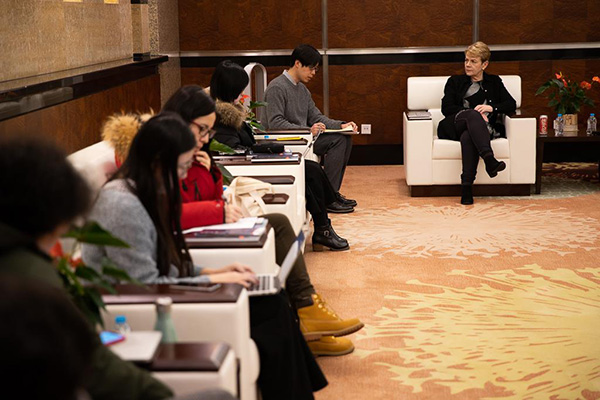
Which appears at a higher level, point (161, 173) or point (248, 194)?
point (161, 173)

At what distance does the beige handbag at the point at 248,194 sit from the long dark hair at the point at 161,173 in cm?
110

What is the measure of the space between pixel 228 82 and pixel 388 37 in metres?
4.16

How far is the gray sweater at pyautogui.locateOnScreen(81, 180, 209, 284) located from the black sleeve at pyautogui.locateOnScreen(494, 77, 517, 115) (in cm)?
504

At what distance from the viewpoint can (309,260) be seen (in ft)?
17.6

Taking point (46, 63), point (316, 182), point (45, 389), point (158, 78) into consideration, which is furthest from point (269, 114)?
point (45, 389)

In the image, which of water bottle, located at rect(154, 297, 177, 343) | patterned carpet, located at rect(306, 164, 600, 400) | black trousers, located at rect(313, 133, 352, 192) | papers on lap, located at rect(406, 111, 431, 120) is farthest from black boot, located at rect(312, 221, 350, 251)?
water bottle, located at rect(154, 297, 177, 343)

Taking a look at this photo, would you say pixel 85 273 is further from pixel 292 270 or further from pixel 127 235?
pixel 292 270

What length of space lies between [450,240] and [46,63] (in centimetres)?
288

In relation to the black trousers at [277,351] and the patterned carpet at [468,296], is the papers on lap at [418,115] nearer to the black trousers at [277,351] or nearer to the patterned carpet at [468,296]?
the patterned carpet at [468,296]

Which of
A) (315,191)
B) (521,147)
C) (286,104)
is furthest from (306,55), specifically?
(521,147)

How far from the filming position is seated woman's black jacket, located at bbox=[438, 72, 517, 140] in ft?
23.5

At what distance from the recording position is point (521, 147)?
7.06 meters

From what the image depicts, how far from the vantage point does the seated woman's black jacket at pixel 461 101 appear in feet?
23.5

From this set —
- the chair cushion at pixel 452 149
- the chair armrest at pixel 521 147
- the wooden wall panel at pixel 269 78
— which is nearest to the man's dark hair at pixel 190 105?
the chair cushion at pixel 452 149
